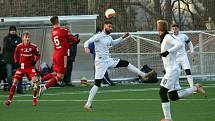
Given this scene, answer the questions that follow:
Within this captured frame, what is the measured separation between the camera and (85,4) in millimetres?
33781

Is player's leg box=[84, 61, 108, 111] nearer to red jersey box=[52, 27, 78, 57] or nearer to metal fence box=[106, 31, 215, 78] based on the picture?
red jersey box=[52, 27, 78, 57]

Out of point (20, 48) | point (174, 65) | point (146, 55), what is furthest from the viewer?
point (146, 55)

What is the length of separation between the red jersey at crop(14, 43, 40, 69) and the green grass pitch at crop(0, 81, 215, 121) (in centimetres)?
109

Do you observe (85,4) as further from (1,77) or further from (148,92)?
(148,92)

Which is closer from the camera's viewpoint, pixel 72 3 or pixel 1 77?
pixel 1 77

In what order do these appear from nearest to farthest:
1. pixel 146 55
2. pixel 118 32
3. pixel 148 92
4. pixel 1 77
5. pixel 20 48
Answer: pixel 20 48
pixel 148 92
pixel 1 77
pixel 146 55
pixel 118 32

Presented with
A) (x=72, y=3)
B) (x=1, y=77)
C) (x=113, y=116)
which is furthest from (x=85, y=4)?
(x=113, y=116)

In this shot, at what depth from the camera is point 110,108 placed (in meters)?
17.3

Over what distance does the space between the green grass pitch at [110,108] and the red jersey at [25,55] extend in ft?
3.58

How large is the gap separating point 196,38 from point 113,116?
1597 cm

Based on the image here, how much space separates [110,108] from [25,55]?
138 inches

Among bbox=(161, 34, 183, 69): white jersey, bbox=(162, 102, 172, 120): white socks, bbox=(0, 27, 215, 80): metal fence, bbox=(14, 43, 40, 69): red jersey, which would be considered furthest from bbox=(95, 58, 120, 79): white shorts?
bbox=(0, 27, 215, 80): metal fence

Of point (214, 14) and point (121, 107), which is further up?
point (214, 14)

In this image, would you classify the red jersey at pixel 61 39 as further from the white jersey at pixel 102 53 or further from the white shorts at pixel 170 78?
the white shorts at pixel 170 78
